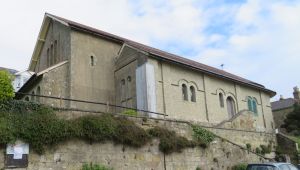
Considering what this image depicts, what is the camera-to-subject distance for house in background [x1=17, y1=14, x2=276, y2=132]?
91.0 ft

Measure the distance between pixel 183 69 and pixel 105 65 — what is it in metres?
6.76

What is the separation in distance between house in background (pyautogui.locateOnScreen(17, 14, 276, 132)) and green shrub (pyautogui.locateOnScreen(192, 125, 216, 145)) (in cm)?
372

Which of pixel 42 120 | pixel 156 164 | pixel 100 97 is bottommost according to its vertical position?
pixel 156 164

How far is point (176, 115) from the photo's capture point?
94.0 feet

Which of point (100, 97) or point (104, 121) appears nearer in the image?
point (104, 121)

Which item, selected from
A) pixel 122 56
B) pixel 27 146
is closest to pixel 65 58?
pixel 122 56

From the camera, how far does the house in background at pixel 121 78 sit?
2773 centimetres

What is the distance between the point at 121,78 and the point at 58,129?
1416 cm

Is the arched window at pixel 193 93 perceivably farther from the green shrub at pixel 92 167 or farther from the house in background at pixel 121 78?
the green shrub at pixel 92 167

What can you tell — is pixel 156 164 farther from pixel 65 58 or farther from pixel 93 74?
pixel 65 58

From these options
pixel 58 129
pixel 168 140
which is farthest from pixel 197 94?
pixel 58 129

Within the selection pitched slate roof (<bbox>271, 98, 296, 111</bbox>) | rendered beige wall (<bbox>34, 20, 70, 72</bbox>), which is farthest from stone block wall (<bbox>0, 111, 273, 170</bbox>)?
pitched slate roof (<bbox>271, 98, 296, 111</bbox>)

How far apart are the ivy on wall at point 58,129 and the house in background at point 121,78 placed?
19.5 feet

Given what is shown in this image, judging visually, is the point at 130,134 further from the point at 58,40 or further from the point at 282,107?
the point at 282,107
